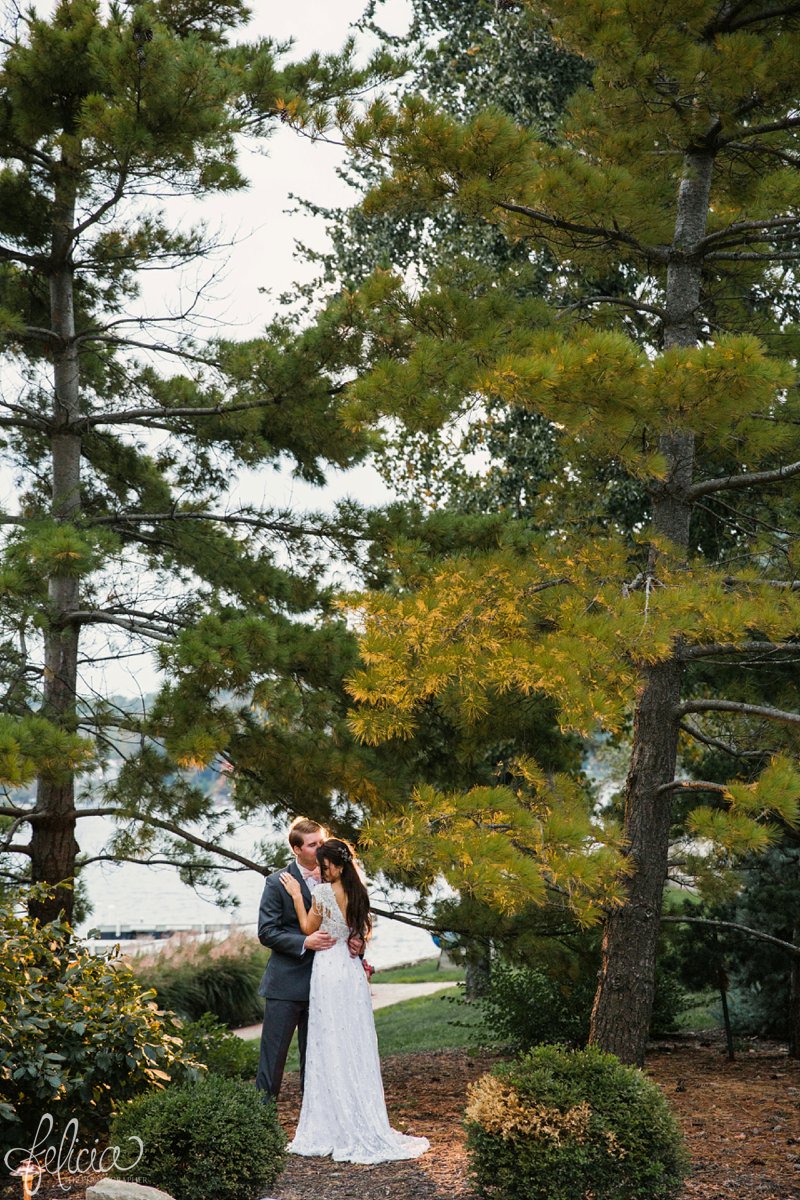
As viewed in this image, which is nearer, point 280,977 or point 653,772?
point 280,977

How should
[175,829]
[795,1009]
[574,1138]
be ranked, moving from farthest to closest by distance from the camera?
[795,1009] < [175,829] < [574,1138]

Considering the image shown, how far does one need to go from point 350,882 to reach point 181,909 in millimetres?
52286

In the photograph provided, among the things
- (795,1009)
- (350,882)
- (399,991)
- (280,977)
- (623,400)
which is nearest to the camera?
(623,400)

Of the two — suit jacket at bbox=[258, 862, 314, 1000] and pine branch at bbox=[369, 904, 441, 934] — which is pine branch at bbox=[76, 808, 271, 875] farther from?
suit jacket at bbox=[258, 862, 314, 1000]

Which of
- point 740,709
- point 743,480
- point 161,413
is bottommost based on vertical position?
point 740,709

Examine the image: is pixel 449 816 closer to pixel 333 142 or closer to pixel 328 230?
pixel 333 142

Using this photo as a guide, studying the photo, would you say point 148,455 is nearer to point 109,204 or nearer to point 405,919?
point 109,204

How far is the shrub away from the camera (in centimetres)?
1302

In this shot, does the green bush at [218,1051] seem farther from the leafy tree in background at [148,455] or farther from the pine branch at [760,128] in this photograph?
the pine branch at [760,128]

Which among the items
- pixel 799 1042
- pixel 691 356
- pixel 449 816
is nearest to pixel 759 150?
pixel 691 356

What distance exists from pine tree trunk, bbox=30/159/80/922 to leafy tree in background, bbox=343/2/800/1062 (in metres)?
3.06

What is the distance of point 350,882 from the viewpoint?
613 cm

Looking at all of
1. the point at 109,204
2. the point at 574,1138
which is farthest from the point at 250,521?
the point at 574,1138

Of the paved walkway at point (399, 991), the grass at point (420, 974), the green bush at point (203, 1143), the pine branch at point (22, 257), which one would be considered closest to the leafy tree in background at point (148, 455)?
the pine branch at point (22, 257)
